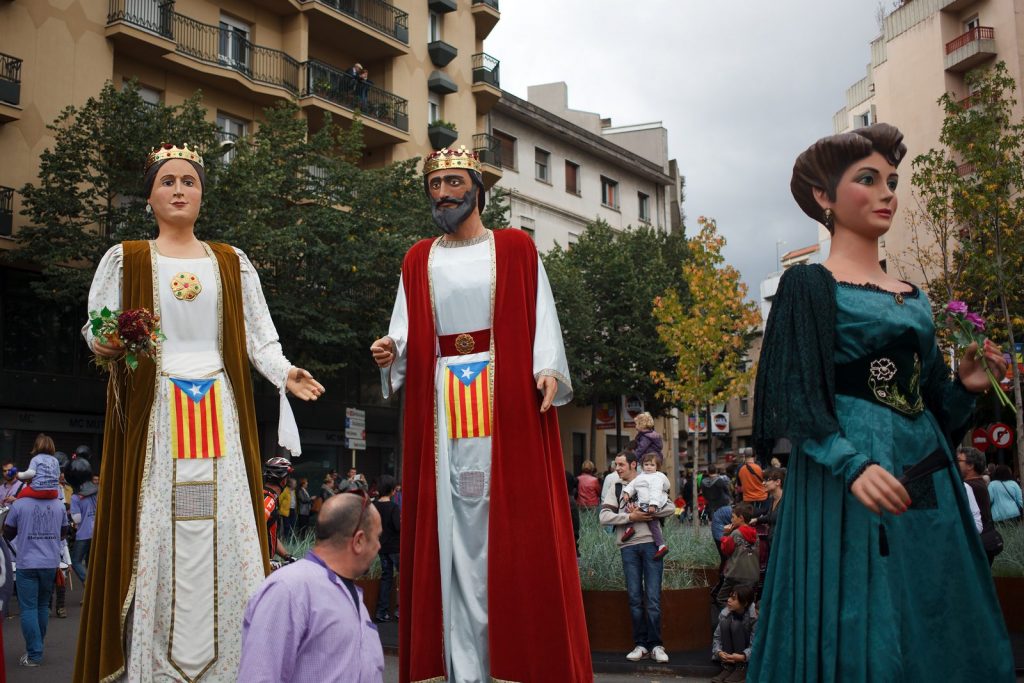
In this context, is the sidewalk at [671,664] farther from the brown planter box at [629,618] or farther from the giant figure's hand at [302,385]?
the giant figure's hand at [302,385]

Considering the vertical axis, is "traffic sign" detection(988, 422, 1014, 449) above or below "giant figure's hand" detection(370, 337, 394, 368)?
below

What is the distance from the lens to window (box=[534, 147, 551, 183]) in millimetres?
42406

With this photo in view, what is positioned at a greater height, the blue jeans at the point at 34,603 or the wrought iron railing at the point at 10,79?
the wrought iron railing at the point at 10,79

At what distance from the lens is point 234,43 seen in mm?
29062

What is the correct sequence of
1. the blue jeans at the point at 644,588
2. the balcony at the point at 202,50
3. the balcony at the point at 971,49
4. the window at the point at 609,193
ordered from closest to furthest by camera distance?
the blue jeans at the point at 644,588 → the balcony at the point at 202,50 → the balcony at the point at 971,49 → the window at the point at 609,193

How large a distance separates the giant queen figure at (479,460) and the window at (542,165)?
37.0 metres

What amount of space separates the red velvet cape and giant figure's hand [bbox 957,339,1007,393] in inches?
83.8

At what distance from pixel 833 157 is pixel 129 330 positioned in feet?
11.4

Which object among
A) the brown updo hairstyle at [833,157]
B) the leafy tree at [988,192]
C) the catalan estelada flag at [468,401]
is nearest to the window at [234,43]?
the leafy tree at [988,192]

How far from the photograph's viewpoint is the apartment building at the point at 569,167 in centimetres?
4072

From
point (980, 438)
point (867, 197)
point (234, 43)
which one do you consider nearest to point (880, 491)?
point (867, 197)

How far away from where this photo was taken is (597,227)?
39.9 meters

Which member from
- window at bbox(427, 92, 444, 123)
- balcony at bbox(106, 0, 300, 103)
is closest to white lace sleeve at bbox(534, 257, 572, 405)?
balcony at bbox(106, 0, 300, 103)

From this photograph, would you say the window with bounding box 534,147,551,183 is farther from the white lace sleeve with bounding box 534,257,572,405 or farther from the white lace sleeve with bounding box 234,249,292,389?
the white lace sleeve with bounding box 534,257,572,405
